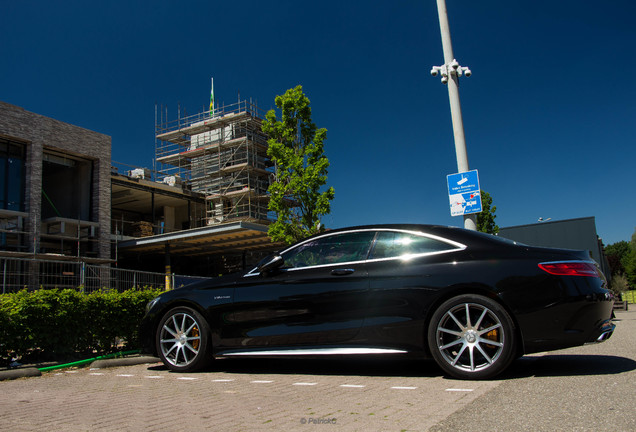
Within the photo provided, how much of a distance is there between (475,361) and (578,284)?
41.7 inches

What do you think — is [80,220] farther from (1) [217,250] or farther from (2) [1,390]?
(2) [1,390]

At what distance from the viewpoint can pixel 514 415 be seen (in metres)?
2.96

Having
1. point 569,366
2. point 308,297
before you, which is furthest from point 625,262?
point 308,297

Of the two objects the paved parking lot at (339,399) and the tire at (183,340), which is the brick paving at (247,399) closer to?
the paved parking lot at (339,399)

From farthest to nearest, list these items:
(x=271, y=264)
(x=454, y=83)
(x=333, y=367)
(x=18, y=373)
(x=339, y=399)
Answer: (x=454, y=83) → (x=18, y=373) → (x=333, y=367) → (x=271, y=264) → (x=339, y=399)

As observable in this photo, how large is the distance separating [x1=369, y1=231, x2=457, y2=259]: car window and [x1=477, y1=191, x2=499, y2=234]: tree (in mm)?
22510

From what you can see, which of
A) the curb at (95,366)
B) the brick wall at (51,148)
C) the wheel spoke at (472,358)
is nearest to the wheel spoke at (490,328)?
the wheel spoke at (472,358)

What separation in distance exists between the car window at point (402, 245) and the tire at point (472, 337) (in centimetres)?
55

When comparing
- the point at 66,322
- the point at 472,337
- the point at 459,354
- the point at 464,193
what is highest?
the point at 464,193

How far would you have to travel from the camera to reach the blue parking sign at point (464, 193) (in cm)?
830

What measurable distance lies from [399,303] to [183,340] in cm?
251

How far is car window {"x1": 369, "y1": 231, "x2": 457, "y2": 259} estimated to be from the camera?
4727 mm

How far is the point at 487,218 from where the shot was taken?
89.7 feet

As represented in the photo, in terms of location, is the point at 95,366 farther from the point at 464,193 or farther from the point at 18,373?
the point at 464,193
